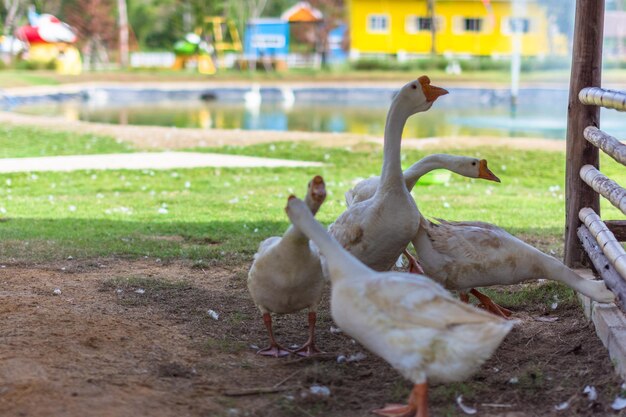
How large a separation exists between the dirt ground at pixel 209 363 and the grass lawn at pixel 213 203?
1.46 metres

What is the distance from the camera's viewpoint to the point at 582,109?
6262 millimetres

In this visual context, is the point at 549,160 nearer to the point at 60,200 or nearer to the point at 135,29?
the point at 60,200

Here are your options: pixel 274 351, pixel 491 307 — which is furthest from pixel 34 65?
pixel 274 351

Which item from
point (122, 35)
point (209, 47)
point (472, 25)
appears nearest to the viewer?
point (209, 47)

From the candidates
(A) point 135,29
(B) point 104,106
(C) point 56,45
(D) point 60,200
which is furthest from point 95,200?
(A) point 135,29

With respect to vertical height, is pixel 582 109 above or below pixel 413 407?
above

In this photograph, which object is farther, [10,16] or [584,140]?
[10,16]

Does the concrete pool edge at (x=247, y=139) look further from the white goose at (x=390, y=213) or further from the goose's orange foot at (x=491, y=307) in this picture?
the white goose at (x=390, y=213)

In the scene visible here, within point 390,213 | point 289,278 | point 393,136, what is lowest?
point 289,278

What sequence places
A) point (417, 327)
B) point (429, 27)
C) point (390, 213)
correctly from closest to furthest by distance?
point (417, 327) → point (390, 213) → point (429, 27)

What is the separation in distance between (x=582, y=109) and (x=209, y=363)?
11.2 feet

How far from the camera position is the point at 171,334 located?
5164 mm

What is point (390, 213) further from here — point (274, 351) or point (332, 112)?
point (332, 112)

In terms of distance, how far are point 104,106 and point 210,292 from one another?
83.7 ft
